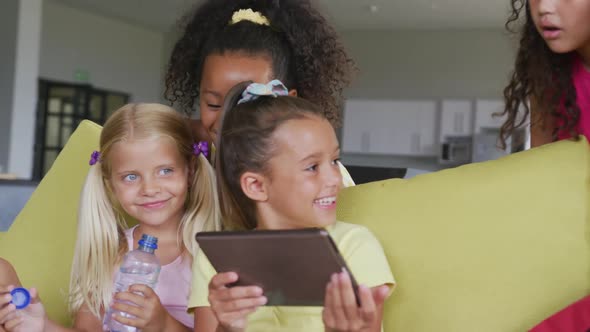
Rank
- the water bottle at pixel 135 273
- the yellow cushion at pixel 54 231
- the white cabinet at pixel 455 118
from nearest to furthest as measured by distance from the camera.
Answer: the water bottle at pixel 135 273 < the yellow cushion at pixel 54 231 < the white cabinet at pixel 455 118

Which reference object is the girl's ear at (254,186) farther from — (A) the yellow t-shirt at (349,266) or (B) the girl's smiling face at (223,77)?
(B) the girl's smiling face at (223,77)

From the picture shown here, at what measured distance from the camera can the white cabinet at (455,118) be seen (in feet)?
31.4

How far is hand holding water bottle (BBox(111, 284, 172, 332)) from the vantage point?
140 centimetres

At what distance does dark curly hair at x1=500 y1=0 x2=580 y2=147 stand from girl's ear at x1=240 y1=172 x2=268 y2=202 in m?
0.60

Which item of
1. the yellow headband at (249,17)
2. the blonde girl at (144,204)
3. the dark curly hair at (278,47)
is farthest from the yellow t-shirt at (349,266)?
the yellow headband at (249,17)

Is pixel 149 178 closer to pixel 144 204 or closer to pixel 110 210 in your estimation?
pixel 144 204

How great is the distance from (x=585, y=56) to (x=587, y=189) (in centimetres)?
40

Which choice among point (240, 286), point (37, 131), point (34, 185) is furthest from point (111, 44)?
point (240, 286)

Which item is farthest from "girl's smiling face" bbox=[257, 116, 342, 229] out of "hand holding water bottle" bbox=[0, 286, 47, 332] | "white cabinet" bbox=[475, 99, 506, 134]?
"white cabinet" bbox=[475, 99, 506, 134]

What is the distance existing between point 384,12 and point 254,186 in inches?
315

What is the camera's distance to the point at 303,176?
1299 mm

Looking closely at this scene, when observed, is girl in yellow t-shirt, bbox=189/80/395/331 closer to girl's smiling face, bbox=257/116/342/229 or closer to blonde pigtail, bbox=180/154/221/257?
girl's smiling face, bbox=257/116/342/229

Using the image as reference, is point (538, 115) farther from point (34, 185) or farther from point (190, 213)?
point (34, 185)

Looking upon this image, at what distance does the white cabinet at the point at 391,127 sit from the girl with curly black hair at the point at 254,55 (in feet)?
25.6
